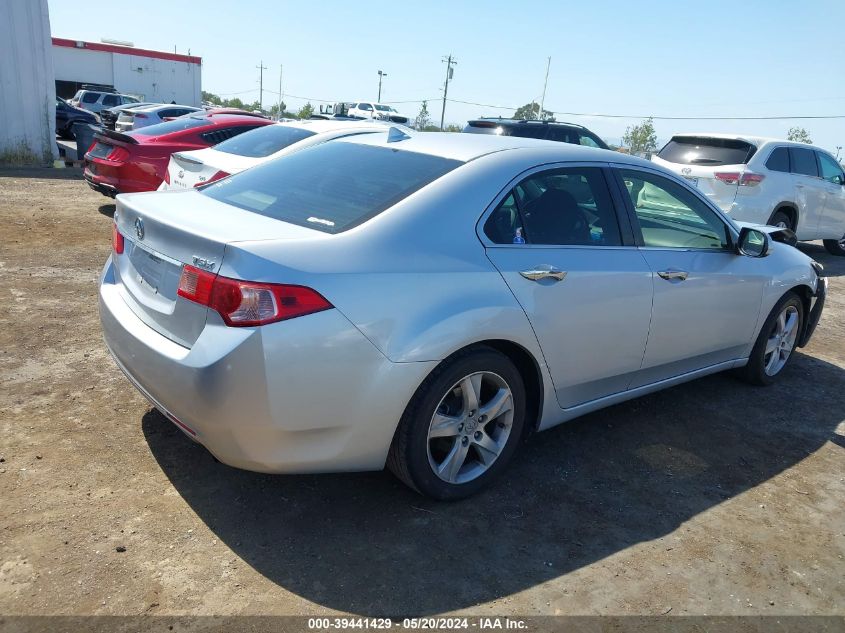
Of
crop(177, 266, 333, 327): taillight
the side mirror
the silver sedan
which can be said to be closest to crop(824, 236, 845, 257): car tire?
the side mirror

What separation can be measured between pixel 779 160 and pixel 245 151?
24.5ft

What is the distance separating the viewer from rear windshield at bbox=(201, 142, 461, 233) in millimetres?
3035

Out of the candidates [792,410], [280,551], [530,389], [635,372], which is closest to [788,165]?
[792,410]

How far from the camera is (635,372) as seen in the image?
12.8ft

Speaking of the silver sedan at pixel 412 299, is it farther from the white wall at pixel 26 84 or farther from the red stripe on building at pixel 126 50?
the red stripe on building at pixel 126 50

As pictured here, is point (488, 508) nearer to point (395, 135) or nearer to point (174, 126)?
point (395, 135)

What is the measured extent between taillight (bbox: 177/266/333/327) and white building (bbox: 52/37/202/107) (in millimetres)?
51706

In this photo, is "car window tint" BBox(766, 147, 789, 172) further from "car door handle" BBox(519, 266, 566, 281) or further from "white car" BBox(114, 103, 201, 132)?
"white car" BBox(114, 103, 201, 132)

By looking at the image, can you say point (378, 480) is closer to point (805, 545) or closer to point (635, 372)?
point (635, 372)

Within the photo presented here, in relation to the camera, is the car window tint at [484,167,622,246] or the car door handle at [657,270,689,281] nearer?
the car window tint at [484,167,622,246]

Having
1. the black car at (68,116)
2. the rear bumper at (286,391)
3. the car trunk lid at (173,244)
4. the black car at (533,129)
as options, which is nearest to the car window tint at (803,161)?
the black car at (533,129)

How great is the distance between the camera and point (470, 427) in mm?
3197

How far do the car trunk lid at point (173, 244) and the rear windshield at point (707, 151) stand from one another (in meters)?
8.39

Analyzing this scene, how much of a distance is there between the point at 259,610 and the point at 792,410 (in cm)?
393
